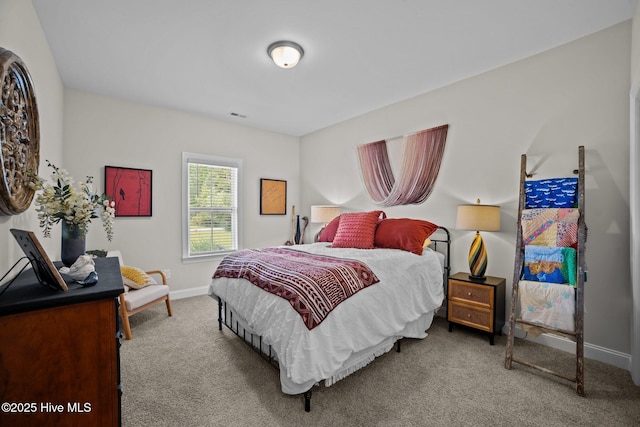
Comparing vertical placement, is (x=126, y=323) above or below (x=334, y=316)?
below

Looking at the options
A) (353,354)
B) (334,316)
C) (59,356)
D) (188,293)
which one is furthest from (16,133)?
(188,293)

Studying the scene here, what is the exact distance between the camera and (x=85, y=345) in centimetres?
119

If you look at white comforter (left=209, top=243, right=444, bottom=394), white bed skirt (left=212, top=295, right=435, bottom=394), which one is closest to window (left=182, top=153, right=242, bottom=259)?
white comforter (left=209, top=243, right=444, bottom=394)

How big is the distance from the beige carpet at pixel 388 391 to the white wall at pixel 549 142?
2.45 feet

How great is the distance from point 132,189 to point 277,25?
2.96 meters

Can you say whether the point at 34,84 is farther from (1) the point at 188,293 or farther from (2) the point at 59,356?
(1) the point at 188,293

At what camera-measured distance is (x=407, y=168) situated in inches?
152

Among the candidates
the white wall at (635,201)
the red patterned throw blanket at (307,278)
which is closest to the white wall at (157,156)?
the red patterned throw blanket at (307,278)

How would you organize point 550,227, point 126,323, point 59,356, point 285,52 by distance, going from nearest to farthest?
1. point 59,356
2. point 550,227
3. point 285,52
4. point 126,323

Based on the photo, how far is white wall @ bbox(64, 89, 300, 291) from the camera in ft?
11.8

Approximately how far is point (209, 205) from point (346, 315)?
3403 mm

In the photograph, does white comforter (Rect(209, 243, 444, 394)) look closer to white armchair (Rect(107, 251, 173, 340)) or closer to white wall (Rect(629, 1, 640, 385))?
white armchair (Rect(107, 251, 173, 340))

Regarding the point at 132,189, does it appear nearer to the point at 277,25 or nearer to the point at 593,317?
the point at 277,25

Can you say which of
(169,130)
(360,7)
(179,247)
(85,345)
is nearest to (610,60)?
(360,7)
